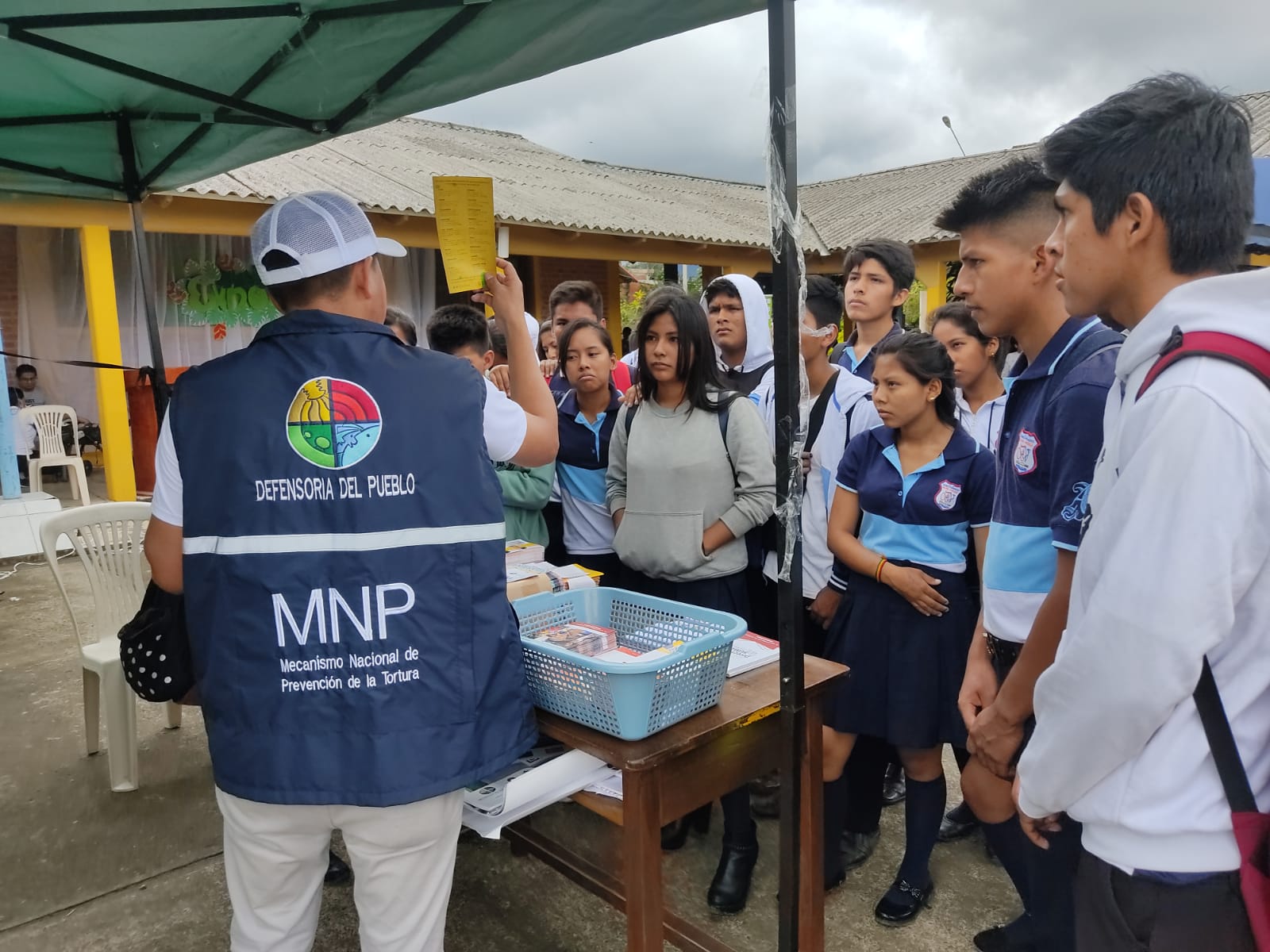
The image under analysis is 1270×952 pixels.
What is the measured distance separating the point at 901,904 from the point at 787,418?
1594 millimetres

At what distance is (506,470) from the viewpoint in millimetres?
2893

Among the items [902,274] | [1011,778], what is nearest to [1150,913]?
[1011,778]

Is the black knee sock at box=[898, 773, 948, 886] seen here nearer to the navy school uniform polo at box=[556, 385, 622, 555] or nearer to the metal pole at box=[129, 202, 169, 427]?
the navy school uniform polo at box=[556, 385, 622, 555]

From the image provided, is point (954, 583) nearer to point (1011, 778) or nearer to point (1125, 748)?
point (1011, 778)

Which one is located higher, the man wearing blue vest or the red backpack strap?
the red backpack strap

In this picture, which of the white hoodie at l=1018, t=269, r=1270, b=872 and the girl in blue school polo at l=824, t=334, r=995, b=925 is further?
the girl in blue school polo at l=824, t=334, r=995, b=925

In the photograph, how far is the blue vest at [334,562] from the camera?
1437mm

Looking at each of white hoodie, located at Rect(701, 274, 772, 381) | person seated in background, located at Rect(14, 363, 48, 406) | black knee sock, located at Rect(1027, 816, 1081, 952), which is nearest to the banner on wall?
person seated in background, located at Rect(14, 363, 48, 406)

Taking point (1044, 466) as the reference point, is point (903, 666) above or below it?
below

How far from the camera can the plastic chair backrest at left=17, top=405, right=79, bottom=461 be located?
26.5 ft

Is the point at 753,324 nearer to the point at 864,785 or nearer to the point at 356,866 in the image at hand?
the point at 864,785

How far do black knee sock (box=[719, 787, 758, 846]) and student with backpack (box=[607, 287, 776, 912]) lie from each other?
14mm

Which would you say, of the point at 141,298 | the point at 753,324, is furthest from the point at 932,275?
the point at 753,324

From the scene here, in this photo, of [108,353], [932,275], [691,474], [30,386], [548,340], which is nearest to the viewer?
[691,474]
